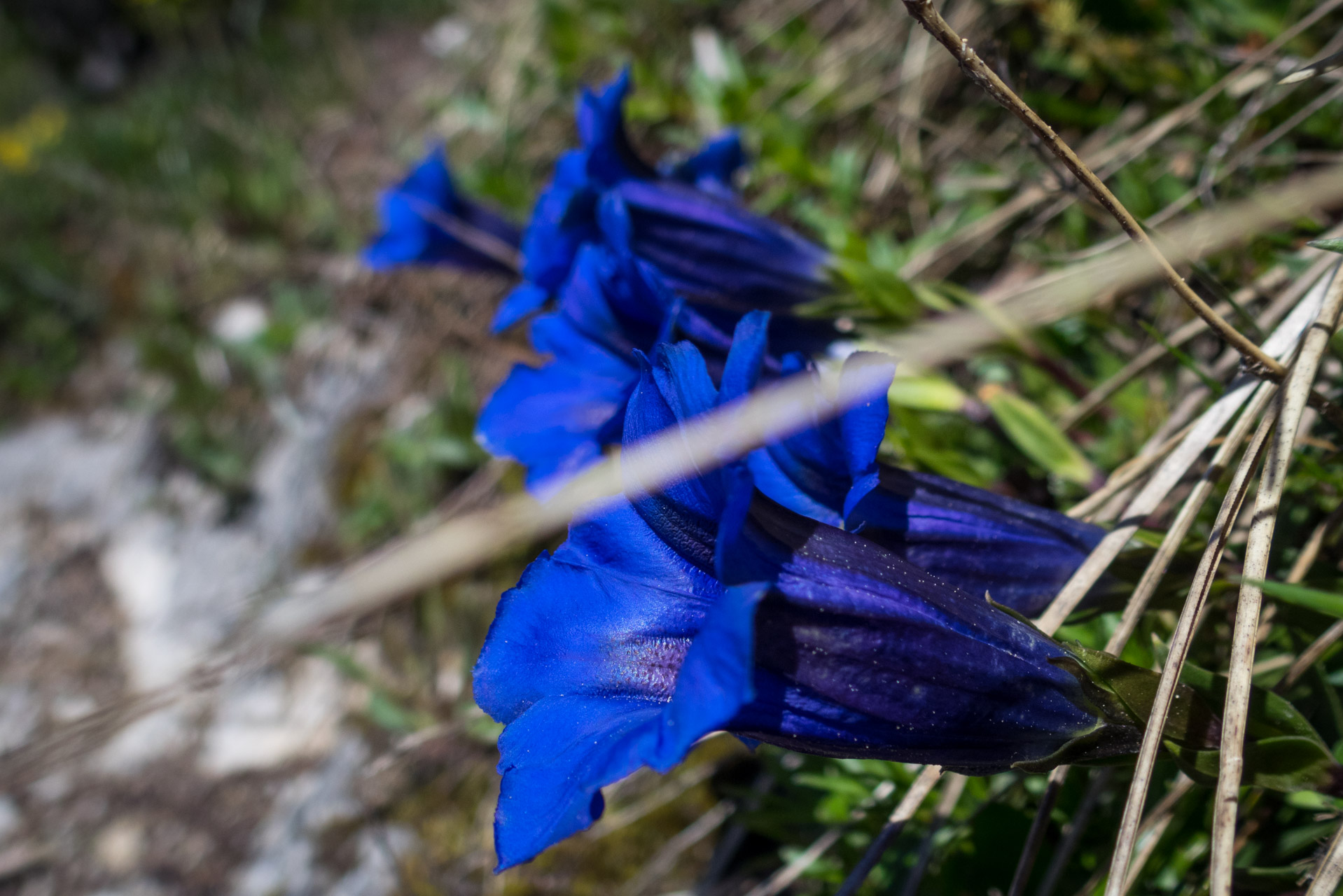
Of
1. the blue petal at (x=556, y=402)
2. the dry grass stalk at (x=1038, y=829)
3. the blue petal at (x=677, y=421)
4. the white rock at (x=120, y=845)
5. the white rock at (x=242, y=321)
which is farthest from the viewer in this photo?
the white rock at (x=242, y=321)

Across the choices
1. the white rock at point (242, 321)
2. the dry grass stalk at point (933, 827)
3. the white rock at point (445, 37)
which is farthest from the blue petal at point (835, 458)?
the white rock at point (445, 37)

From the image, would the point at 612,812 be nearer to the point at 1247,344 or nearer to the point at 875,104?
the point at 1247,344

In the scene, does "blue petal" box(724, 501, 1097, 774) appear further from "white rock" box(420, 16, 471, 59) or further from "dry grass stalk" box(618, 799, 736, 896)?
"white rock" box(420, 16, 471, 59)

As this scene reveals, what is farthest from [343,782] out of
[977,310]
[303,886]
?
[977,310]

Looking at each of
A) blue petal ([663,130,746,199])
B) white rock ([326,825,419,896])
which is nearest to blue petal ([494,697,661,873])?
blue petal ([663,130,746,199])

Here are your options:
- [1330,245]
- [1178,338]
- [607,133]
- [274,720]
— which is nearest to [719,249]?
[607,133]

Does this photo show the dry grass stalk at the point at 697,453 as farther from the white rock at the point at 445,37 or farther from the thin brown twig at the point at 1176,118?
the white rock at the point at 445,37

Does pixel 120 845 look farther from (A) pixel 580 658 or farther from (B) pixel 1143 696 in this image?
(B) pixel 1143 696
